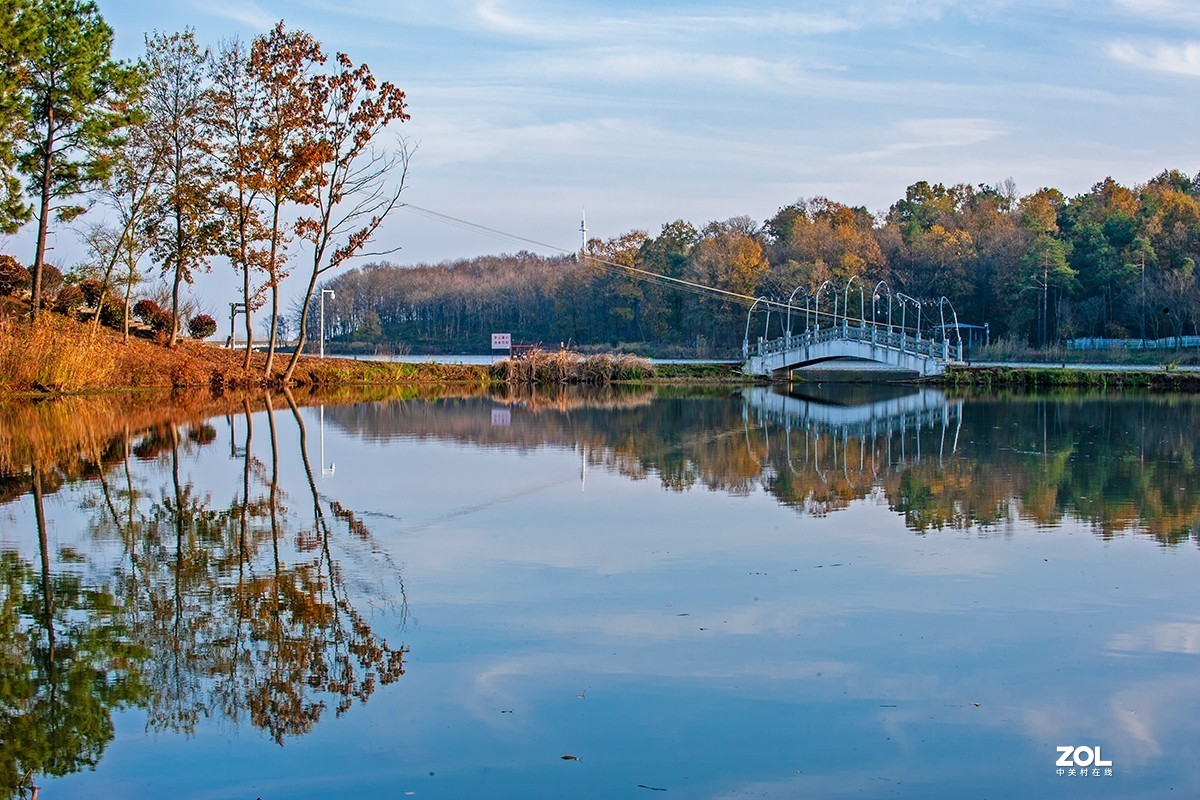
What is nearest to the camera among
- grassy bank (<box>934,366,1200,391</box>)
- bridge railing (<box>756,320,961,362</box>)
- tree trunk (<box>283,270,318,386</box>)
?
tree trunk (<box>283,270,318,386</box>)

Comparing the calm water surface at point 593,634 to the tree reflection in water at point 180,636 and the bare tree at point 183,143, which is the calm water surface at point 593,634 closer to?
the tree reflection in water at point 180,636

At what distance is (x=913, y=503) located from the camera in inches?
512

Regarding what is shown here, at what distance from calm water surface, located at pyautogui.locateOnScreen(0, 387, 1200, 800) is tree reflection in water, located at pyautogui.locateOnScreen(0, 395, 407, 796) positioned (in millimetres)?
27

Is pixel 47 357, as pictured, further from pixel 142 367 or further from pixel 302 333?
pixel 302 333

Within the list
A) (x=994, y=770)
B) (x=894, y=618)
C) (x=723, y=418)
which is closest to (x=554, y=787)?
(x=994, y=770)

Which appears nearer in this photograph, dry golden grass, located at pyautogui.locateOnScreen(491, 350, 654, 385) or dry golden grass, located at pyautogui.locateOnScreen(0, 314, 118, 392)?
dry golden grass, located at pyautogui.locateOnScreen(0, 314, 118, 392)

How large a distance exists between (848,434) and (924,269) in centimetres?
5446

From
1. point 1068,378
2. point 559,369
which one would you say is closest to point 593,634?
point 559,369

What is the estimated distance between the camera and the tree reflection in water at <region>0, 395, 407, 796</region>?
581cm

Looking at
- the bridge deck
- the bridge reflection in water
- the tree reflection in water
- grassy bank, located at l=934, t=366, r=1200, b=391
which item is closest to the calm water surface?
the tree reflection in water

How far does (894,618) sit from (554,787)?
338 cm

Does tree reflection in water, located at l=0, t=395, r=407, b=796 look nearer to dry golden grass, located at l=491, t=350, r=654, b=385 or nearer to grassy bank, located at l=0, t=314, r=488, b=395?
grassy bank, located at l=0, t=314, r=488, b=395

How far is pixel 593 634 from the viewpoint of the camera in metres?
7.33

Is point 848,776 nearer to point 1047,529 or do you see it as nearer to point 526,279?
point 1047,529
